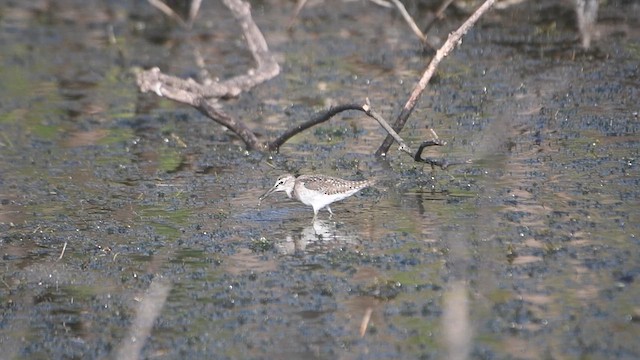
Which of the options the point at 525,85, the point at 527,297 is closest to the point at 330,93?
the point at 525,85

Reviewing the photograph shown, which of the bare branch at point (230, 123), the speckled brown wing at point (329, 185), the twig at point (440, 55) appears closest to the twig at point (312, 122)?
the bare branch at point (230, 123)

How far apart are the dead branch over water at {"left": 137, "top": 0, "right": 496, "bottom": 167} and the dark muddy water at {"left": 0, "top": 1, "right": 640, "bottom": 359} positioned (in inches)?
9.9

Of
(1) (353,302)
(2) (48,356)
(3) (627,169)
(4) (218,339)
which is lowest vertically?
(2) (48,356)

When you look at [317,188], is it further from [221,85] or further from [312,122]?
[221,85]

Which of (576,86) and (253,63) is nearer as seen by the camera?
(576,86)

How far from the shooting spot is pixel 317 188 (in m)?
10.4

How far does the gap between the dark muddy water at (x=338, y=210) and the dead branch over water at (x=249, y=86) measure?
0.82 ft

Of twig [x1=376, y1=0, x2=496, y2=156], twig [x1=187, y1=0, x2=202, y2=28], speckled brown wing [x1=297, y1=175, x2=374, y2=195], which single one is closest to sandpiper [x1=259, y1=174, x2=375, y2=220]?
speckled brown wing [x1=297, y1=175, x2=374, y2=195]

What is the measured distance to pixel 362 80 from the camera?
1678 cm

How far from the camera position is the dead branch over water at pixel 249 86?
38.9 feet

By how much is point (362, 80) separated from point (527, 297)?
8977mm

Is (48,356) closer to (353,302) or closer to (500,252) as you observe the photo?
(353,302)

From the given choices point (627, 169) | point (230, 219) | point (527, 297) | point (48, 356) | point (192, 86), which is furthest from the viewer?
point (192, 86)

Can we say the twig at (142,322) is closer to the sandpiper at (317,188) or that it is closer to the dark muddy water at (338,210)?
the dark muddy water at (338,210)
